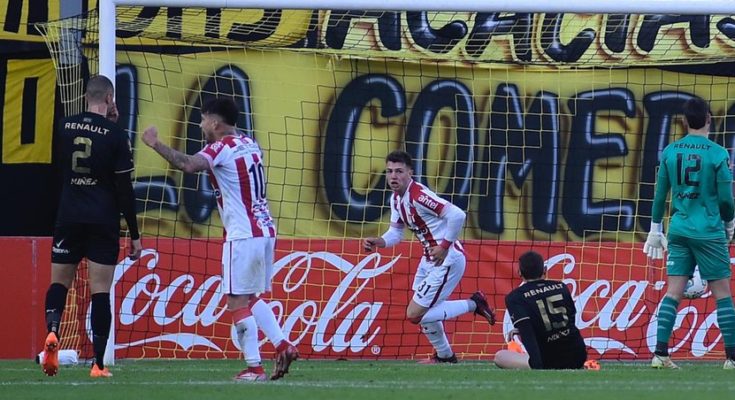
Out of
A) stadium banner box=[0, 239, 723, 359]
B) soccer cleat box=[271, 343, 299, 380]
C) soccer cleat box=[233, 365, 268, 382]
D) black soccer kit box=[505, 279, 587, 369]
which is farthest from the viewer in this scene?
stadium banner box=[0, 239, 723, 359]

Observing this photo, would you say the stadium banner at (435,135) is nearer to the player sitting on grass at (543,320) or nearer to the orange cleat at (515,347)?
the orange cleat at (515,347)

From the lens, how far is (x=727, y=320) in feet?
30.7

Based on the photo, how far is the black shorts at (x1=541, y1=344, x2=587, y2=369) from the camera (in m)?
9.27

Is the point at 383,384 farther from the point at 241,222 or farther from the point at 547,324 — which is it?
the point at 547,324

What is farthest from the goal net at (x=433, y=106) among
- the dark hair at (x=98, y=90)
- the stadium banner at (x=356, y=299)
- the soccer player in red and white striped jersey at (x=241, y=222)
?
the soccer player in red and white striped jersey at (x=241, y=222)

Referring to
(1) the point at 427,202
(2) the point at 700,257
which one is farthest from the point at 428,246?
(2) the point at 700,257

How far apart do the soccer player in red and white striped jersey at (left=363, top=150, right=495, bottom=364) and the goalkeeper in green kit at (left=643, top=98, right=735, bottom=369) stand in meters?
2.07

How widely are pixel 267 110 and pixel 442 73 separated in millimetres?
1882

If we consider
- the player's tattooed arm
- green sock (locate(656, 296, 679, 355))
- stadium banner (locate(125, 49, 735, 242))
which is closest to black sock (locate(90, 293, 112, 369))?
the player's tattooed arm

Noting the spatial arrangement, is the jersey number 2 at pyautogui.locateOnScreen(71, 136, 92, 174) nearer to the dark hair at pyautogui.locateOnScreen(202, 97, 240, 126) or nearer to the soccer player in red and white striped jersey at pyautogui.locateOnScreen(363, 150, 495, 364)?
the dark hair at pyautogui.locateOnScreen(202, 97, 240, 126)

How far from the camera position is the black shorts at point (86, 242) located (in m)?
8.72

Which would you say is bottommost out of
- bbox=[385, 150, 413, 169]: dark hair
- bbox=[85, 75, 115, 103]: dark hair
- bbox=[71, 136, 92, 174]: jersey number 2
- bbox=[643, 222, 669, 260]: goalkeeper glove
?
bbox=[643, 222, 669, 260]: goalkeeper glove

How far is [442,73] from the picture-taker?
1469 cm

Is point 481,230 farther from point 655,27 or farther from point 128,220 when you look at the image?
point 128,220
